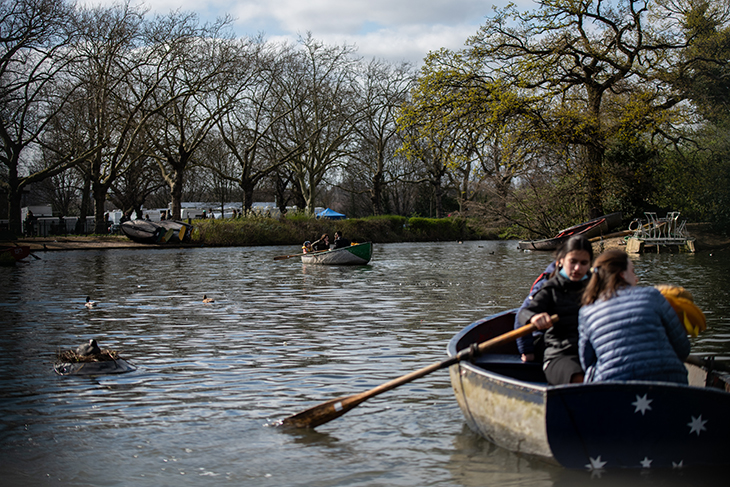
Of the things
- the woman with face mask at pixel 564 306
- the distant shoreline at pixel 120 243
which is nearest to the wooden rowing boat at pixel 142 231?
the distant shoreline at pixel 120 243

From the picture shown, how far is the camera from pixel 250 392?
291 inches

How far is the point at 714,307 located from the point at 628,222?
79.5 ft

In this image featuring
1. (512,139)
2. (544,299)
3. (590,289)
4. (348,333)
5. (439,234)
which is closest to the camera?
(590,289)

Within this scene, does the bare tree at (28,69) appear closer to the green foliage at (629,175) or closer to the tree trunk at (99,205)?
the tree trunk at (99,205)

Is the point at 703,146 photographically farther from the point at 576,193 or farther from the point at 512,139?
the point at 512,139

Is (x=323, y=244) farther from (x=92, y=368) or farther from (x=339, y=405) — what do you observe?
(x=339, y=405)

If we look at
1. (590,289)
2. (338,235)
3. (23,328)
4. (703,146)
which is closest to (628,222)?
(703,146)

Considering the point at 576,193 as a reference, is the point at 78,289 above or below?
below

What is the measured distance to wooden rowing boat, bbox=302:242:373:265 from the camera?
26.6 m

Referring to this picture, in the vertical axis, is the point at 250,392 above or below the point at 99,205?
below

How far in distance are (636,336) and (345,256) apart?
2211 centimetres

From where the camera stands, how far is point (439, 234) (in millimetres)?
61562

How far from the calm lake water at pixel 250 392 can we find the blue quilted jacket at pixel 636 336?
78cm

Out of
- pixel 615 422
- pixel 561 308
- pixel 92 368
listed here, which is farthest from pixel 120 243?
pixel 615 422
